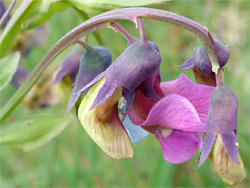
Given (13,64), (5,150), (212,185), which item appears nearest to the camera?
(13,64)

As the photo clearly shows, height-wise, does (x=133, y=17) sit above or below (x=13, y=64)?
above

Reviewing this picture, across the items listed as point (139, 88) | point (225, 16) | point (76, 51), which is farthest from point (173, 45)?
point (139, 88)

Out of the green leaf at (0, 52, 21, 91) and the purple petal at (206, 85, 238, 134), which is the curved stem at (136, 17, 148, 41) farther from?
the green leaf at (0, 52, 21, 91)

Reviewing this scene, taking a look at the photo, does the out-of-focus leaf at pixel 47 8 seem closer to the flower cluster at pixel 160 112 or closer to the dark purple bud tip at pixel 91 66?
the dark purple bud tip at pixel 91 66

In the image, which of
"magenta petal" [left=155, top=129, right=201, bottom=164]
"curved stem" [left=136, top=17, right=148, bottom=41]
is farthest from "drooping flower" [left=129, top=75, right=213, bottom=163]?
"curved stem" [left=136, top=17, right=148, bottom=41]

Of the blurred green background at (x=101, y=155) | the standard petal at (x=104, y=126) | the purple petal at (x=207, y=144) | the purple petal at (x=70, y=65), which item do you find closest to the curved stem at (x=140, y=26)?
the standard petal at (x=104, y=126)

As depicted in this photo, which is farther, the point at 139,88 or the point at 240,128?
the point at 240,128

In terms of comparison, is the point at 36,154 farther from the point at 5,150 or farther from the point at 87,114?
the point at 87,114
